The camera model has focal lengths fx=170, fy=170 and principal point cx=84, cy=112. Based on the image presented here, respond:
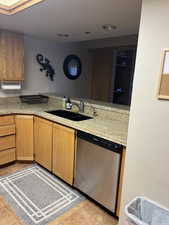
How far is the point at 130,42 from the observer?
3.59 m

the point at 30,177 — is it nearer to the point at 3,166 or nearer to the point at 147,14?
the point at 3,166

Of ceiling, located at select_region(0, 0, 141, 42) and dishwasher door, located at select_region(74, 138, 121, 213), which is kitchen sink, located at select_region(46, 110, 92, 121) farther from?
ceiling, located at select_region(0, 0, 141, 42)

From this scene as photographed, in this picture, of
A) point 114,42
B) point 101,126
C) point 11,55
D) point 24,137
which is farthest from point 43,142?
point 114,42

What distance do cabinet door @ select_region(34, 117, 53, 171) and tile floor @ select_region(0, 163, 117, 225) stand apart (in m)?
0.75

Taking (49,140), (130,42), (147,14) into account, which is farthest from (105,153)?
(130,42)

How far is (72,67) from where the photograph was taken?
13.2 ft

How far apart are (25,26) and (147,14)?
6.13 ft

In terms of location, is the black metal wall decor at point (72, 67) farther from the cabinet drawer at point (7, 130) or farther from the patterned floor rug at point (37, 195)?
the patterned floor rug at point (37, 195)

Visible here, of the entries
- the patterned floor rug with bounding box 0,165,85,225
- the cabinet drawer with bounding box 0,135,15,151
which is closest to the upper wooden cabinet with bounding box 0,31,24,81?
the cabinet drawer with bounding box 0,135,15,151

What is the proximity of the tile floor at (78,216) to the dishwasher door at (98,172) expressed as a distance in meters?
0.11

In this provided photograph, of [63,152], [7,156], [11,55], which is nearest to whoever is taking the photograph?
[63,152]

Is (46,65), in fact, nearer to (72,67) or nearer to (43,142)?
(72,67)

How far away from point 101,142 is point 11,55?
2085mm

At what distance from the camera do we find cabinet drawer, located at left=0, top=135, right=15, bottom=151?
254cm
